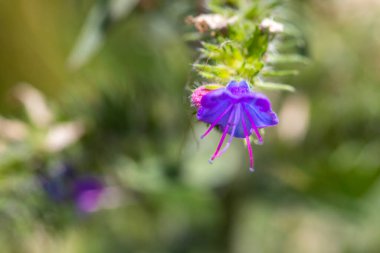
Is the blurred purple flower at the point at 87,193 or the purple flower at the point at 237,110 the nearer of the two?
the purple flower at the point at 237,110

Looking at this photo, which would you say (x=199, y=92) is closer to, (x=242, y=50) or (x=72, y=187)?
(x=242, y=50)

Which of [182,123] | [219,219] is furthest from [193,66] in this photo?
[219,219]

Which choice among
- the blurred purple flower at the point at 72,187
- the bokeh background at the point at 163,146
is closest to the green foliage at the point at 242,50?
the bokeh background at the point at 163,146

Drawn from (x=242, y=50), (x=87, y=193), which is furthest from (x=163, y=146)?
(x=242, y=50)

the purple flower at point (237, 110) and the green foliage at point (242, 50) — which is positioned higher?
the green foliage at point (242, 50)

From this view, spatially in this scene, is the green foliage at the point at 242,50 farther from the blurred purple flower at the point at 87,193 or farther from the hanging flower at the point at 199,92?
the blurred purple flower at the point at 87,193

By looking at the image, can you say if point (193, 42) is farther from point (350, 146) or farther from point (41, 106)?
point (350, 146)
